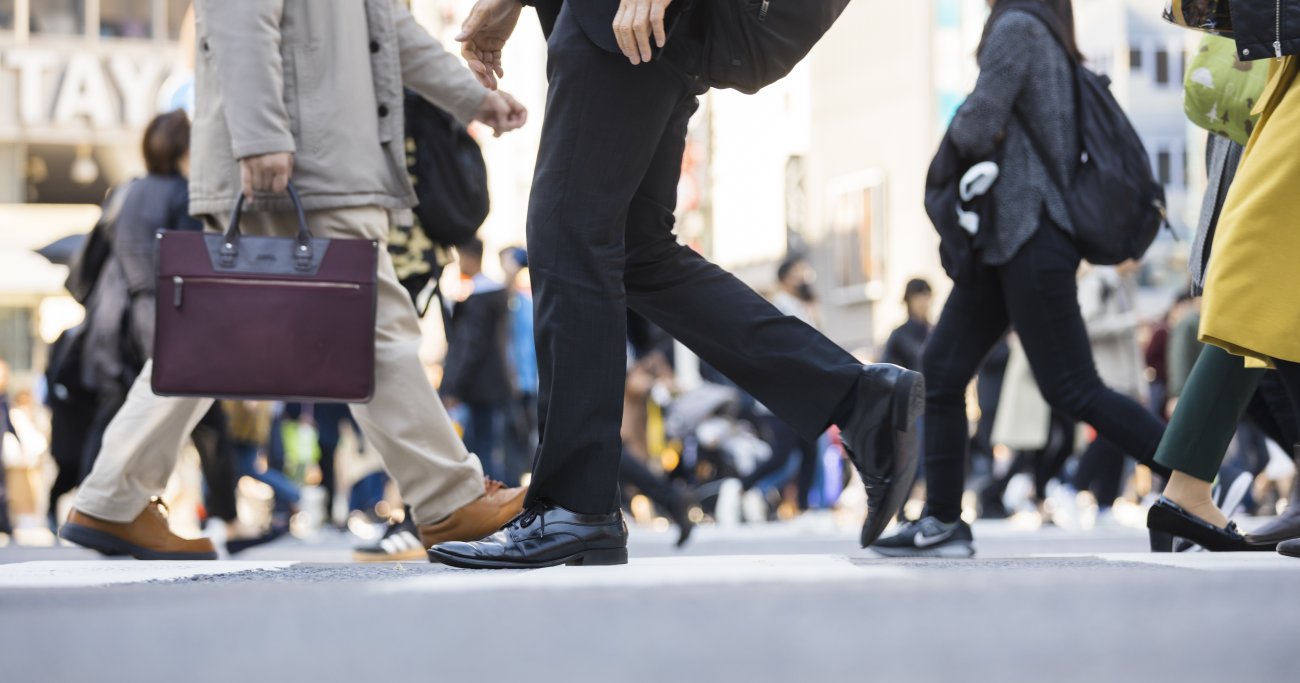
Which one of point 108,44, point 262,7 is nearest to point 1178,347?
point 262,7

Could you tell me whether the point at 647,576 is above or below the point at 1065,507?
above

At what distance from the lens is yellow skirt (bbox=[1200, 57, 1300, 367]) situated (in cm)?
375

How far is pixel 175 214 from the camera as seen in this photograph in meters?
6.64

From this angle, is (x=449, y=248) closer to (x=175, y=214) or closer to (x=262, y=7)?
(x=262, y=7)

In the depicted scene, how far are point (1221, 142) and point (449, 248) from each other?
218cm

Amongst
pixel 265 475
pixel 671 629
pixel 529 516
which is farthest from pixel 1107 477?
pixel 671 629

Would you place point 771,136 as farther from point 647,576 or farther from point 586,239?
point 647,576

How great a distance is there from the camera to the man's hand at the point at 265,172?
4375 millimetres

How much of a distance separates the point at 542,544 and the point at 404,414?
1.09 m

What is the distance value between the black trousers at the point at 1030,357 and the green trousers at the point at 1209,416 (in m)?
0.30

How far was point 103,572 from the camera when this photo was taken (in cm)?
365

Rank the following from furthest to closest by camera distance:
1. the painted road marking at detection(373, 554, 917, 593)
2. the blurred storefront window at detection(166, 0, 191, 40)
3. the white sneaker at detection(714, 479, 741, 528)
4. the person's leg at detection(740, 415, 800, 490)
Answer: the blurred storefront window at detection(166, 0, 191, 40) → the white sneaker at detection(714, 479, 741, 528) → the person's leg at detection(740, 415, 800, 490) → the painted road marking at detection(373, 554, 917, 593)

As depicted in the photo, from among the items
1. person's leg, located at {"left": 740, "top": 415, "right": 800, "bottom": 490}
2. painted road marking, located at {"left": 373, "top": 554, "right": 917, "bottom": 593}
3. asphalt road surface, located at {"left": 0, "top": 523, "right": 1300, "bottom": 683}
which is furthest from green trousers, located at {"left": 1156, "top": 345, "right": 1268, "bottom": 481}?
person's leg, located at {"left": 740, "top": 415, "right": 800, "bottom": 490}

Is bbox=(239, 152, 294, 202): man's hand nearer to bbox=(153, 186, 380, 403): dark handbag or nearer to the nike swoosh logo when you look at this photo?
bbox=(153, 186, 380, 403): dark handbag
